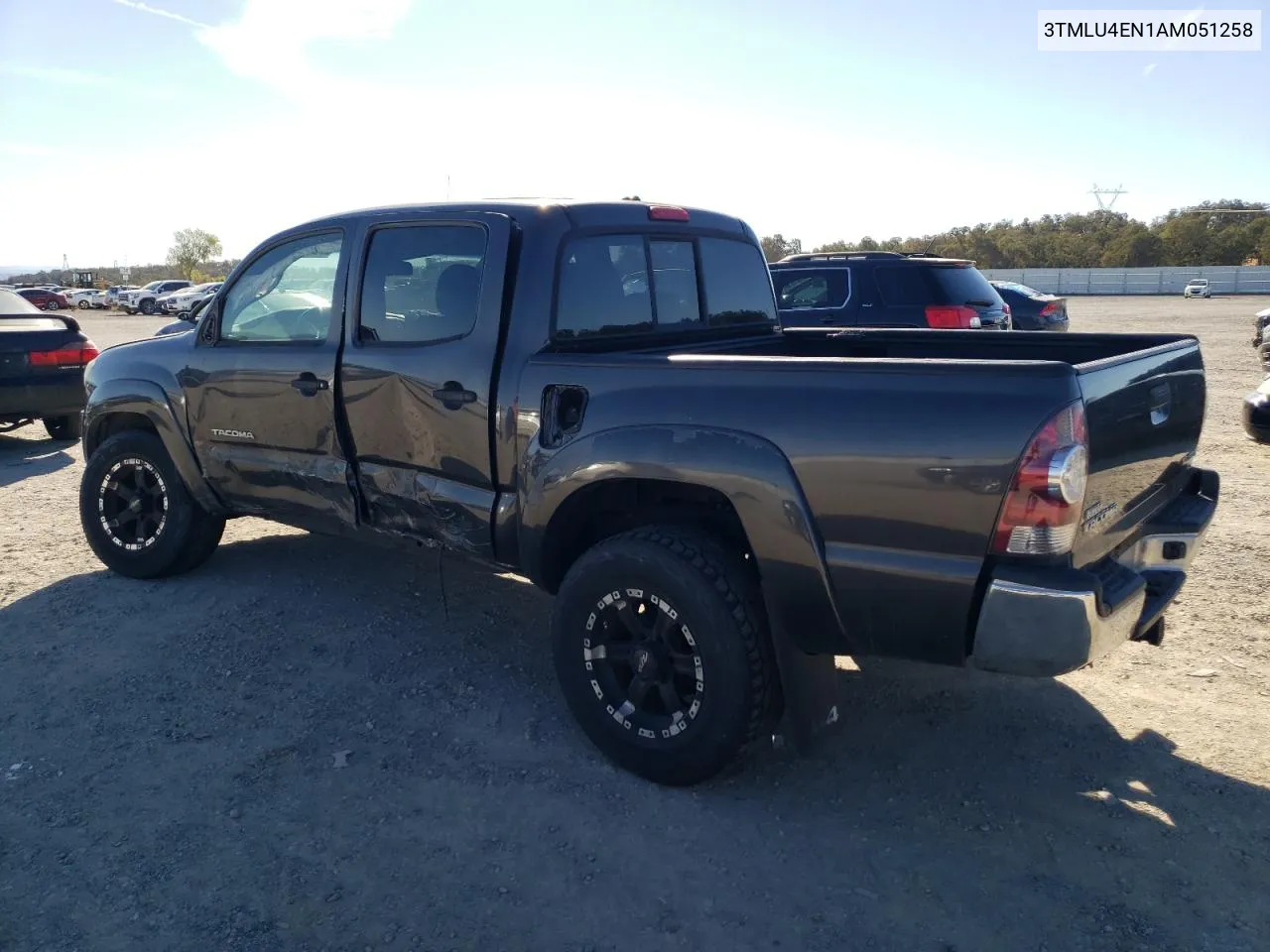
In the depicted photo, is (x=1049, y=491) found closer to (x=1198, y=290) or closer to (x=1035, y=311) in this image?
(x=1035, y=311)

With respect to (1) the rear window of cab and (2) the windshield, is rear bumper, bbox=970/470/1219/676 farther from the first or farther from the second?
(2) the windshield

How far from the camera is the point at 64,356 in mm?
10039

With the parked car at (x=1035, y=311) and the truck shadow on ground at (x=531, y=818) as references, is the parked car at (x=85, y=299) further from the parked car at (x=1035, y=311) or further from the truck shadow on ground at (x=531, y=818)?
the truck shadow on ground at (x=531, y=818)

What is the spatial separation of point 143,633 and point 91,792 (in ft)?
4.91

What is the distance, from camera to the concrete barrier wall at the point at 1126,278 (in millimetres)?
56406

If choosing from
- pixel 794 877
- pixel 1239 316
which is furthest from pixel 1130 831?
pixel 1239 316

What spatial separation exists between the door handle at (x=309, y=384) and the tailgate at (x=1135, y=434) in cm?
325

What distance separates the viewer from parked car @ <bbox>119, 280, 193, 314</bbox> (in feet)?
149

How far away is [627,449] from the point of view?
3443 mm

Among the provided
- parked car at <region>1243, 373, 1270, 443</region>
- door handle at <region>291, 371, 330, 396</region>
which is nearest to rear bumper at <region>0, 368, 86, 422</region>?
door handle at <region>291, 371, 330, 396</region>

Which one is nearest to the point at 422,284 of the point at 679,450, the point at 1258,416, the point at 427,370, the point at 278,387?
the point at 427,370

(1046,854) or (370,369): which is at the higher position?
(370,369)

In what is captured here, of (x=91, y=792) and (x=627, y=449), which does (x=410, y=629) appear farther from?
(x=627, y=449)

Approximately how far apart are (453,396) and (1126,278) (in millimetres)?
63983
